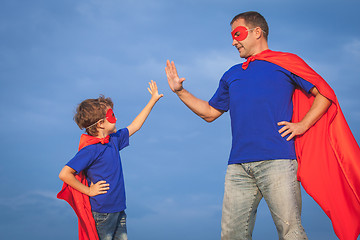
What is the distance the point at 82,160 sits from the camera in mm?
5078

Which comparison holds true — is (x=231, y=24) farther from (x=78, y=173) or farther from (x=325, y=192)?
(x=78, y=173)

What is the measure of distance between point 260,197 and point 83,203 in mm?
2258

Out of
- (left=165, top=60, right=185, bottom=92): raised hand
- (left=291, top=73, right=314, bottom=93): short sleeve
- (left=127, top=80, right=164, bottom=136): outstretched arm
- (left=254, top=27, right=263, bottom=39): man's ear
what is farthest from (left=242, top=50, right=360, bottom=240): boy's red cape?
(left=127, top=80, right=164, bottom=136): outstretched arm

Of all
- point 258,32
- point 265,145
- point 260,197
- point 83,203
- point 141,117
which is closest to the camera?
point 265,145

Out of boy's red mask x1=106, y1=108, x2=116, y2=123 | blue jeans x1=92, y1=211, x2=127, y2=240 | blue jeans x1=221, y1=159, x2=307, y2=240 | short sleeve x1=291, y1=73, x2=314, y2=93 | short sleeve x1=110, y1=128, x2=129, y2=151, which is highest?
boy's red mask x1=106, y1=108, x2=116, y2=123

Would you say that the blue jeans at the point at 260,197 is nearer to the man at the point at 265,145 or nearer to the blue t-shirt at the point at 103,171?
the man at the point at 265,145

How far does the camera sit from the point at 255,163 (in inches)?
159

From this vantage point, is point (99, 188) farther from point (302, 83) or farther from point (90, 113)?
point (302, 83)

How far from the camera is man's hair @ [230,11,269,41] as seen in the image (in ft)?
15.1

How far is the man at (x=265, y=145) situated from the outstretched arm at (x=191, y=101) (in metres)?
0.52

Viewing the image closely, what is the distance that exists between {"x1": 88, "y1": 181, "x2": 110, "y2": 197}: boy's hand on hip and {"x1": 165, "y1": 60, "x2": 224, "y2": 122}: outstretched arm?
4.63ft

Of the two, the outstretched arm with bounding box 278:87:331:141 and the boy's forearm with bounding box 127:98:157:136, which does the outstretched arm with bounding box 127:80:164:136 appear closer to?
the boy's forearm with bounding box 127:98:157:136

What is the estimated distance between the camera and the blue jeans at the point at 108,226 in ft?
16.5

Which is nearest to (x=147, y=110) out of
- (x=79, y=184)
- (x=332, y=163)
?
(x=79, y=184)
